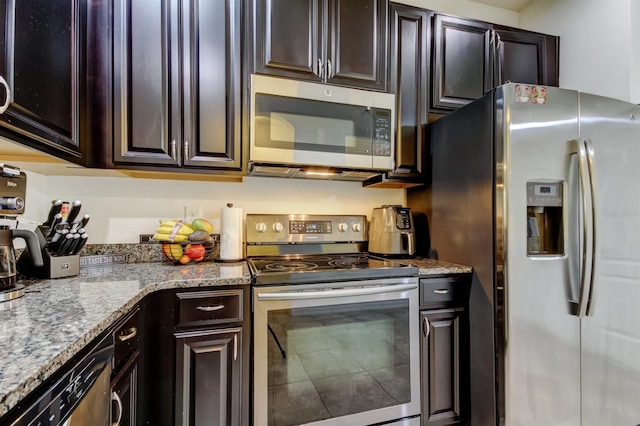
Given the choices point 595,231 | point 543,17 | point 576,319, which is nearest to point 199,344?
point 576,319

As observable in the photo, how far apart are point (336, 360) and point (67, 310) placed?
1.06 m

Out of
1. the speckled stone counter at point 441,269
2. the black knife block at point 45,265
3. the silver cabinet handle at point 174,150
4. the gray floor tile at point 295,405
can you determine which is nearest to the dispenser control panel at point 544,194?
the speckled stone counter at point 441,269

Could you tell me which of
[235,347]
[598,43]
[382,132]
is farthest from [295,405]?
[598,43]

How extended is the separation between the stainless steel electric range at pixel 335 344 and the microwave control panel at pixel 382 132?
66cm

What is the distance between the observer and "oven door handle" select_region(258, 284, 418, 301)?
133 centimetres

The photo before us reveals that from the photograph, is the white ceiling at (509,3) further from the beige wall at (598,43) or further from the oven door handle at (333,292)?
the oven door handle at (333,292)

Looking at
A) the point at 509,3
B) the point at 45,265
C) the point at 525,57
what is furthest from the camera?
the point at 509,3

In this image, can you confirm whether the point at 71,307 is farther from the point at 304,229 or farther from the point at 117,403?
the point at 304,229

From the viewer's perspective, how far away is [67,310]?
2.83ft

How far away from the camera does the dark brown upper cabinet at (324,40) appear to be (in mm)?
1615

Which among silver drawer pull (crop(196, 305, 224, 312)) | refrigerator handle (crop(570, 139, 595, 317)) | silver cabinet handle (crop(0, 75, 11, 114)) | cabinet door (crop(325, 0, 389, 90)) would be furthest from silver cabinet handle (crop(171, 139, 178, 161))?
refrigerator handle (crop(570, 139, 595, 317))

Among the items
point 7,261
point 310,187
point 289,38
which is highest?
point 289,38

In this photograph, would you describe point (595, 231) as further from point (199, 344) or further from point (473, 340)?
point (199, 344)

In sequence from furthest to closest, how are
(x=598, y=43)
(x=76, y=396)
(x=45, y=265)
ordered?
(x=598, y=43) → (x=45, y=265) → (x=76, y=396)
